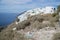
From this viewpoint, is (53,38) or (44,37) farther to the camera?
(44,37)

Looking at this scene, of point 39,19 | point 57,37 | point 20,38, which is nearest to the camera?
point 57,37

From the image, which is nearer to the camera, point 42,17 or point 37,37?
point 37,37

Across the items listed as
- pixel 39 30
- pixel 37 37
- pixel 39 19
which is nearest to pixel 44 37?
pixel 37 37

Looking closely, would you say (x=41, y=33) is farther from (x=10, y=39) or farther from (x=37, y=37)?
(x=10, y=39)

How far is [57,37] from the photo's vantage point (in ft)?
43.3

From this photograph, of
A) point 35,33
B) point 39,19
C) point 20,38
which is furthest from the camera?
point 39,19

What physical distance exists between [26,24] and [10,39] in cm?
486

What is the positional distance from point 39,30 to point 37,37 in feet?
4.62

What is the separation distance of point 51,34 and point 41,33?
0.90m

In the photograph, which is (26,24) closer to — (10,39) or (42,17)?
(42,17)

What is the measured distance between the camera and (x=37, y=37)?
14586 millimetres

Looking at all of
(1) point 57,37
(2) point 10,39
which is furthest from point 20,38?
(1) point 57,37

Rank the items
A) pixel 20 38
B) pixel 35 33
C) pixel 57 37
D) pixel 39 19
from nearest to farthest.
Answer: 1. pixel 57 37
2. pixel 20 38
3. pixel 35 33
4. pixel 39 19

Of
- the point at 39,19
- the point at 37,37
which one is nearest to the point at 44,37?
the point at 37,37
